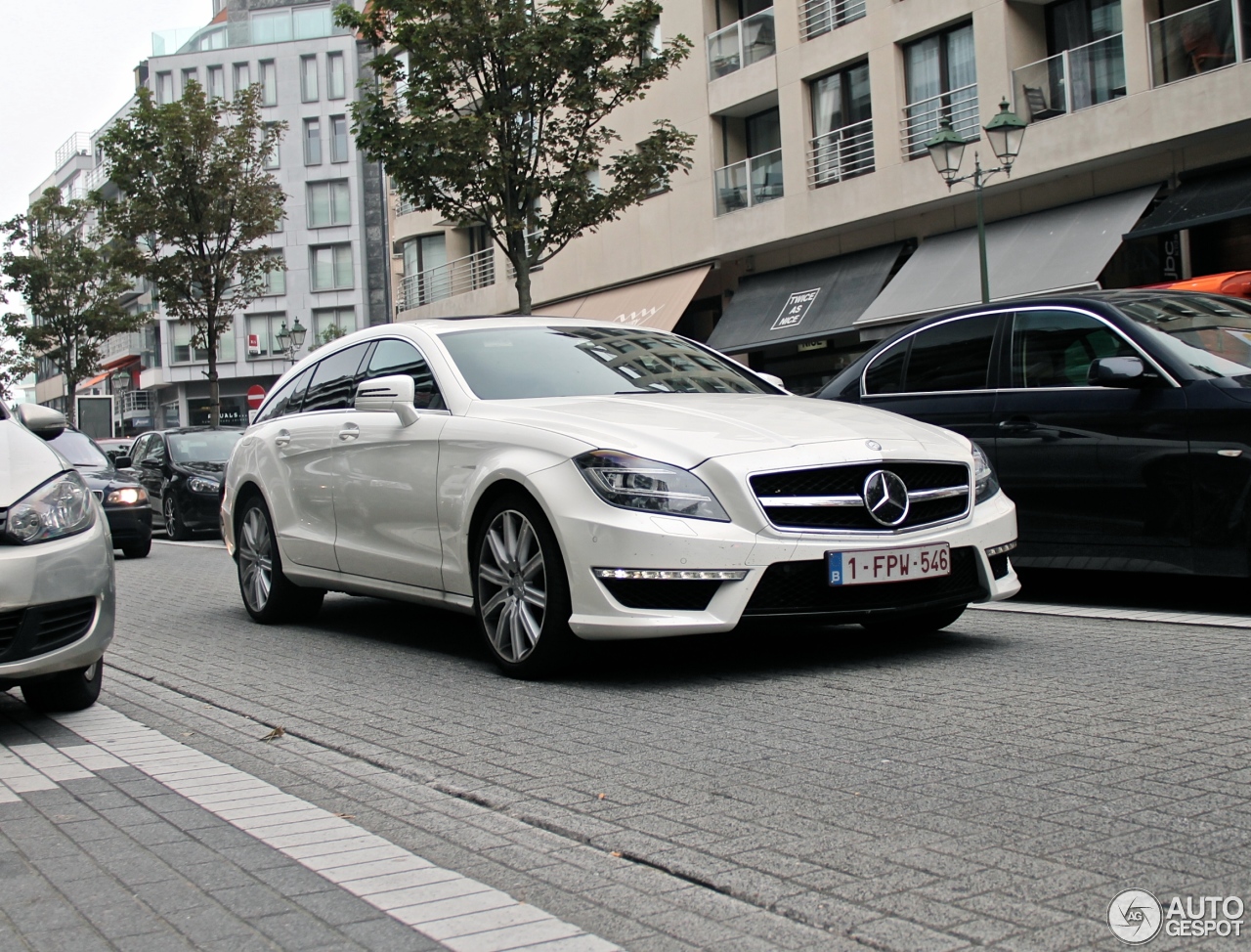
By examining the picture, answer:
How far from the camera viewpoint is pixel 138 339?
87750 mm

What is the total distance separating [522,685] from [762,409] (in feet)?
5.15

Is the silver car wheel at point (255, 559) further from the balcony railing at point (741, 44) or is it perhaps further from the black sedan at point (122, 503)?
the balcony railing at point (741, 44)

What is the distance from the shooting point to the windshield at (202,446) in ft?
73.0

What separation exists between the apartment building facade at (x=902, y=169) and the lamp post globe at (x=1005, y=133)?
68.5 inches

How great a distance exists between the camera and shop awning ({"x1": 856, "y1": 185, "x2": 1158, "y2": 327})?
20.7 metres

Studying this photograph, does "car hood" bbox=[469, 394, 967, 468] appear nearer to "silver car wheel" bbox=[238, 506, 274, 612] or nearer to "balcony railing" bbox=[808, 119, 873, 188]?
"silver car wheel" bbox=[238, 506, 274, 612]

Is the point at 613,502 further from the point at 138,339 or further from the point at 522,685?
the point at 138,339

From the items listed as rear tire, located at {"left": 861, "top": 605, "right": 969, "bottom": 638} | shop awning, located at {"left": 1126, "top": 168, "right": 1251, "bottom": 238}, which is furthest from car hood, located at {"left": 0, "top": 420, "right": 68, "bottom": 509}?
shop awning, located at {"left": 1126, "top": 168, "right": 1251, "bottom": 238}

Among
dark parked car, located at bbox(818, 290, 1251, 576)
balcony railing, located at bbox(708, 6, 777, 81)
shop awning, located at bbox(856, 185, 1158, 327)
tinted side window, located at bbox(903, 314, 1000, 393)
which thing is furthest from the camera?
balcony railing, located at bbox(708, 6, 777, 81)

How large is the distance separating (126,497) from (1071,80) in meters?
14.1

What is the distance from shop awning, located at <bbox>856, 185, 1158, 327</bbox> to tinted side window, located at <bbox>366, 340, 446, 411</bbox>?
47.4ft

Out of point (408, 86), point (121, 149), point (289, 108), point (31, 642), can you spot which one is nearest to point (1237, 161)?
point (408, 86)

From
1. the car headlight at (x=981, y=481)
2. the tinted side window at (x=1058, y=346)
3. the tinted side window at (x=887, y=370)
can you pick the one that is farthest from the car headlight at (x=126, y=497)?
the car headlight at (x=981, y=481)

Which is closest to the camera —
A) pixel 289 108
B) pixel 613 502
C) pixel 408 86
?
pixel 613 502
